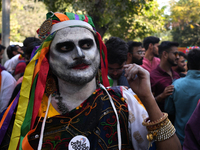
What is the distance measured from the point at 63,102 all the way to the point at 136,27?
431 inches

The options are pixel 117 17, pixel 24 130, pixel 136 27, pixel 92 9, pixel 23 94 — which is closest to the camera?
pixel 24 130

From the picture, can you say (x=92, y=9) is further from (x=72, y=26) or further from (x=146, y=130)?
(x=146, y=130)

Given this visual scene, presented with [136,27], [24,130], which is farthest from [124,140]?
[136,27]

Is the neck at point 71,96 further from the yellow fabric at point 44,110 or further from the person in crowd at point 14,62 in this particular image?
the person in crowd at point 14,62

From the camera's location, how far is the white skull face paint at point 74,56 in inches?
64.0

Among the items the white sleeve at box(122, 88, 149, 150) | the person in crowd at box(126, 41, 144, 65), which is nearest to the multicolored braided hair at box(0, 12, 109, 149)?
the white sleeve at box(122, 88, 149, 150)

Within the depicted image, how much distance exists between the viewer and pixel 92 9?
6.65m

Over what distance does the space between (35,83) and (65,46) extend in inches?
15.9

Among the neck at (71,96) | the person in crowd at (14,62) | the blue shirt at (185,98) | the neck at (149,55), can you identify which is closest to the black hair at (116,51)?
the blue shirt at (185,98)

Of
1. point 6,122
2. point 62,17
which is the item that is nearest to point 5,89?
point 6,122

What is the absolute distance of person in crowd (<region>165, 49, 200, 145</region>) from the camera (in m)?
2.76

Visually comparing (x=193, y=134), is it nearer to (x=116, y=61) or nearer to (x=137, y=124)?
(x=137, y=124)

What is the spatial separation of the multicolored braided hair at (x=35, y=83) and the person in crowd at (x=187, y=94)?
5.60 feet

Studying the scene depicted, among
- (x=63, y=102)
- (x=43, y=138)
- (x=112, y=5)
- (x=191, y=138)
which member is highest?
(x=112, y=5)
